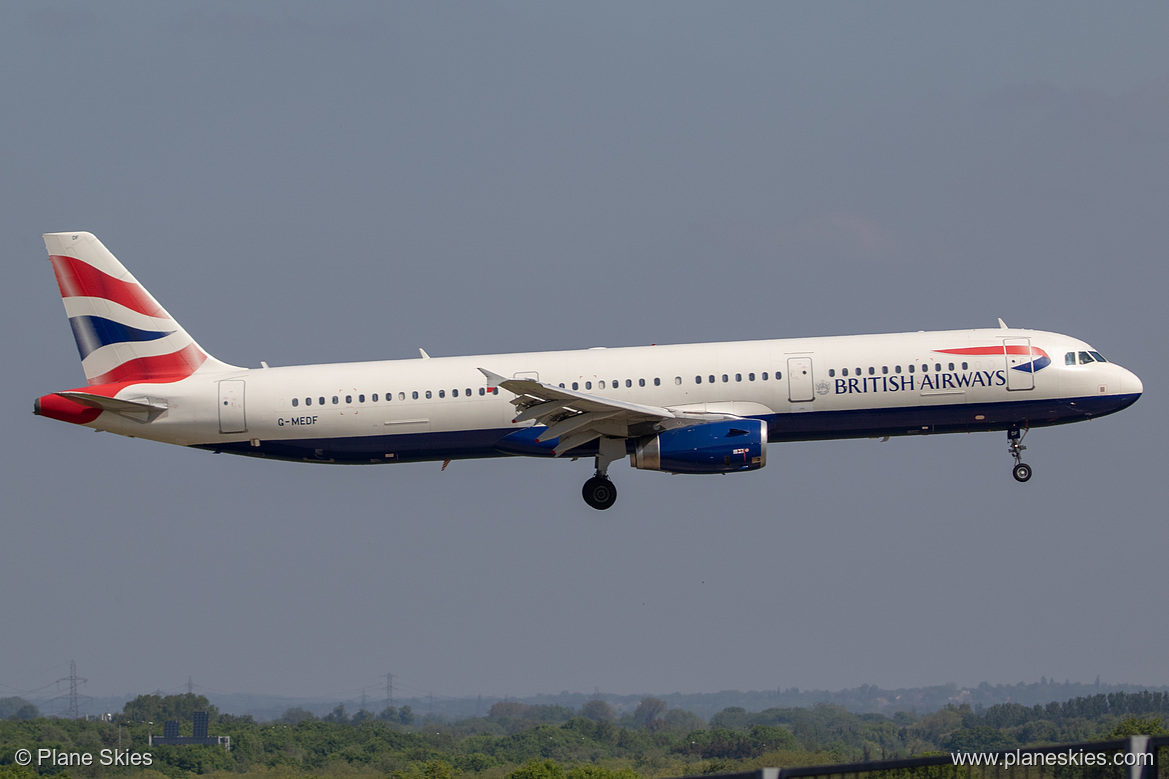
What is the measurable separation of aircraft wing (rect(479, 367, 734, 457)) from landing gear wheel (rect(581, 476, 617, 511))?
1.58m

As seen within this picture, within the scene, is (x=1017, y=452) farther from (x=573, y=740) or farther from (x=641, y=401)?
(x=573, y=740)

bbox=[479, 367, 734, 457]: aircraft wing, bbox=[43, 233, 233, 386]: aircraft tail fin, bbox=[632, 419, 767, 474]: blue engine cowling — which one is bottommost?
bbox=[632, 419, 767, 474]: blue engine cowling

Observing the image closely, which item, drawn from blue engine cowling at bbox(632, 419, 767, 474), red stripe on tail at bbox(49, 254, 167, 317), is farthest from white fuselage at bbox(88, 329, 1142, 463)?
red stripe on tail at bbox(49, 254, 167, 317)

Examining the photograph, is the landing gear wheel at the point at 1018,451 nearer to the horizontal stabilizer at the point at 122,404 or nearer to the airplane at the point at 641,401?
the airplane at the point at 641,401

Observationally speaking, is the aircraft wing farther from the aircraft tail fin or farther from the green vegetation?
the green vegetation

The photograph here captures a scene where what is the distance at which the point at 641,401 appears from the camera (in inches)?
1502

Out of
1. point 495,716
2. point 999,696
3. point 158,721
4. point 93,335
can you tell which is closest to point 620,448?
point 93,335

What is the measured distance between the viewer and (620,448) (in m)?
38.7

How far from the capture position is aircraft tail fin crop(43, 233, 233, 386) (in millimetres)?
40812

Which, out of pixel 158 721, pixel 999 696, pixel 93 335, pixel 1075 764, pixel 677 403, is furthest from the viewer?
pixel 999 696

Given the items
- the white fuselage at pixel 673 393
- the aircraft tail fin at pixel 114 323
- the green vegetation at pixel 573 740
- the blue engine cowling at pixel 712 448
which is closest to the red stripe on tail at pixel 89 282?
the aircraft tail fin at pixel 114 323

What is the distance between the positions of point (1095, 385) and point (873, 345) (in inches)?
270

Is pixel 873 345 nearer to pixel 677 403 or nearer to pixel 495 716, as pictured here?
pixel 677 403

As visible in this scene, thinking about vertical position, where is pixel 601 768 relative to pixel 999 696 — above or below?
above
